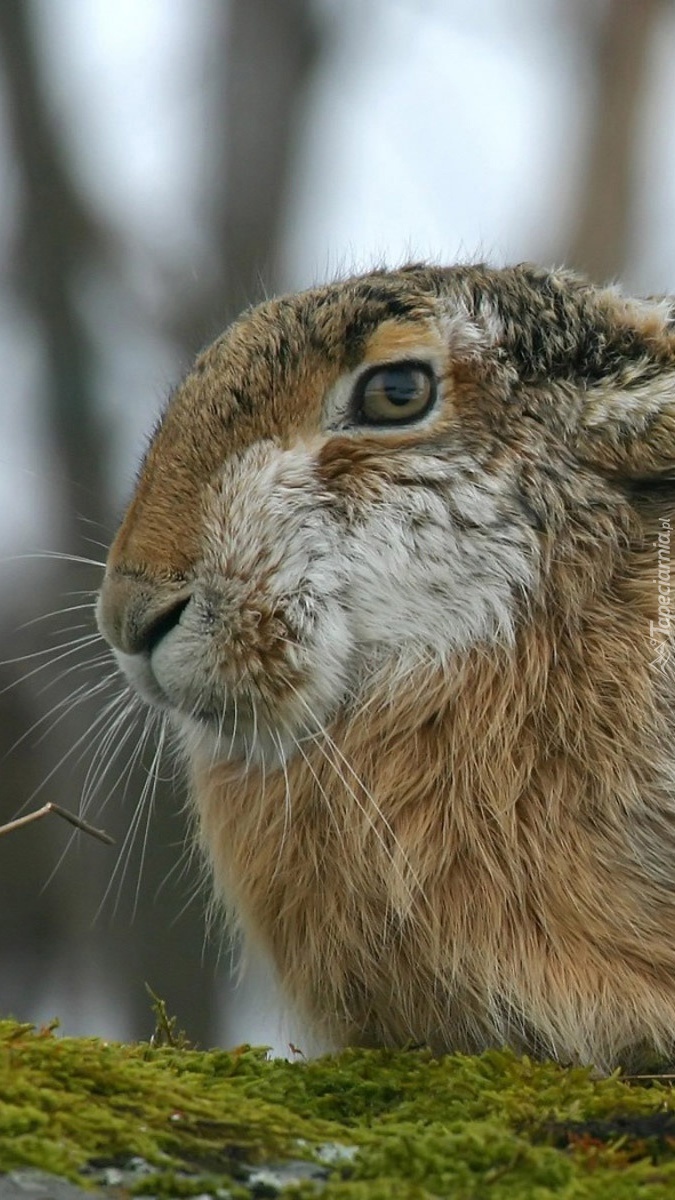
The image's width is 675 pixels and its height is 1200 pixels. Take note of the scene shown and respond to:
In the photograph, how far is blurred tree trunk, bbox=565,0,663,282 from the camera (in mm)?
9016

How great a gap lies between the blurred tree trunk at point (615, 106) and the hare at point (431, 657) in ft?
17.9

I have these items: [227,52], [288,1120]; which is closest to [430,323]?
[288,1120]

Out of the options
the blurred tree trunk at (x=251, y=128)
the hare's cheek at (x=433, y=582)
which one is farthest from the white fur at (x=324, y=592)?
the blurred tree trunk at (x=251, y=128)

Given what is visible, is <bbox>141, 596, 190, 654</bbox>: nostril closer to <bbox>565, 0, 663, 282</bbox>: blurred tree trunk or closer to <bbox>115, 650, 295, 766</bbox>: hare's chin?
<bbox>115, 650, 295, 766</bbox>: hare's chin

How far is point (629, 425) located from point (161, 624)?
1.21 meters

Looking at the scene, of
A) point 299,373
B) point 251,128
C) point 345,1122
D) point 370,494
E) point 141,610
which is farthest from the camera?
point 251,128

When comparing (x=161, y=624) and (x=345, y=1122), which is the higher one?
(x=161, y=624)

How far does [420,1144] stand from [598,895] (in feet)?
3.78

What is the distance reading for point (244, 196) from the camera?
9047mm

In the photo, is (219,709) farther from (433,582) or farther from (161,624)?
(433,582)

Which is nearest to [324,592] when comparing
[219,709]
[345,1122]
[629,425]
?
[219,709]

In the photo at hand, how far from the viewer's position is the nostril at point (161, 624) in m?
3.48

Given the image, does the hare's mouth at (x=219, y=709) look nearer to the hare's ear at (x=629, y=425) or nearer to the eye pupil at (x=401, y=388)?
the eye pupil at (x=401, y=388)

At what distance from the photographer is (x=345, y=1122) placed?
102 inches
